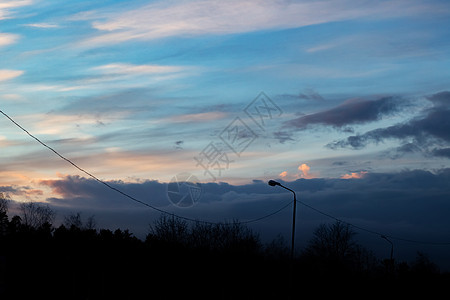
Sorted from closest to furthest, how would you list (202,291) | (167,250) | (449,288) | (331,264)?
(202,291) → (167,250) → (449,288) → (331,264)

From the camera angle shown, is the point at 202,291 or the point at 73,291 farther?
→ the point at 202,291

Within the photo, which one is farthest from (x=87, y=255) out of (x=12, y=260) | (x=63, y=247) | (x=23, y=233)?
(x=12, y=260)

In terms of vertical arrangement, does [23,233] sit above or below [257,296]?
above

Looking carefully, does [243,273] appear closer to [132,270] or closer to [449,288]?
[132,270]

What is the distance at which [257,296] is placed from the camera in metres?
60.8

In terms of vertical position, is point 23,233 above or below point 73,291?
above

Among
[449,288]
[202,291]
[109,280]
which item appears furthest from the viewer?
[449,288]

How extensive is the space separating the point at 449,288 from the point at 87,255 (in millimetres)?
58366

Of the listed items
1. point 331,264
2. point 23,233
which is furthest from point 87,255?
point 331,264

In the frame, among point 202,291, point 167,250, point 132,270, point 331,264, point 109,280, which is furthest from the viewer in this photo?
point 331,264

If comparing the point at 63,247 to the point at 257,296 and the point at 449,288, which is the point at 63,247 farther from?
the point at 449,288

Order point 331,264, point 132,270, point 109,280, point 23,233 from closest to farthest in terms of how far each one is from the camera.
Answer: point 109,280
point 132,270
point 23,233
point 331,264

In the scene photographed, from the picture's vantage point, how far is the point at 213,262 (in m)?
78.7

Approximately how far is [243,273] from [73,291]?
1331 inches
